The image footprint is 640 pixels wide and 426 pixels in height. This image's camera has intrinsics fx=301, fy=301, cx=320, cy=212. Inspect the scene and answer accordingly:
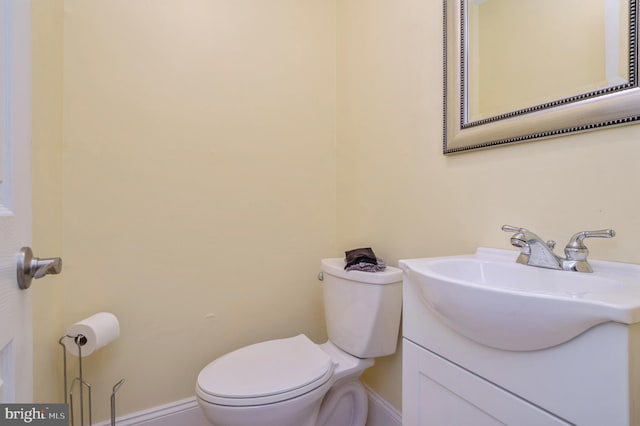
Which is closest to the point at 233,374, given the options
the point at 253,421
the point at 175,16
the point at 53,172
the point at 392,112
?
the point at 253,421

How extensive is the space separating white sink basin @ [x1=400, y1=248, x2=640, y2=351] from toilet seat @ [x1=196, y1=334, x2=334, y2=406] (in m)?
0.53

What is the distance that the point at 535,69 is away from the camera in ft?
2.77

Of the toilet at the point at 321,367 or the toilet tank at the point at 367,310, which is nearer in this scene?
the toilet at the point at 321,367

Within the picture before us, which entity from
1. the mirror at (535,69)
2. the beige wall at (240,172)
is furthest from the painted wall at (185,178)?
the mirror at (535,69)

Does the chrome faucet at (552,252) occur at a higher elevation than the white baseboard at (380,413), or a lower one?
higher

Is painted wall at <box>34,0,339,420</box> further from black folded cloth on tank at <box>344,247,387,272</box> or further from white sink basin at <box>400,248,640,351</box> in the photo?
white sink basin at <box>400,248,640,351</box>

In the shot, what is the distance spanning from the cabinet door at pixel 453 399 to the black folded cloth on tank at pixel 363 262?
449 mm

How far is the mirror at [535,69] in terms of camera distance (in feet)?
2.24

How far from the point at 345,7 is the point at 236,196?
1.16 m

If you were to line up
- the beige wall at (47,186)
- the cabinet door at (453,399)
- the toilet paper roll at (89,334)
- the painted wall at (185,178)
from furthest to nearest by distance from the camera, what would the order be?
the painted wall at (185,178) < the toilet paper roll at (89,334) < the beige wall at (47,186) < the cabinet door at (453,399)

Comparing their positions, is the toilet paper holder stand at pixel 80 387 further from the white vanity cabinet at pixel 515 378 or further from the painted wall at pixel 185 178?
the white vanity cabinet at pixel 515 378

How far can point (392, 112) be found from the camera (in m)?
1.31

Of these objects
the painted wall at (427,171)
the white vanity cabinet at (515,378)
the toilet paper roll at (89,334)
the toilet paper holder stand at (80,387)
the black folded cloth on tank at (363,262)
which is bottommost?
A: the toilet paper holder stand at (80,387)

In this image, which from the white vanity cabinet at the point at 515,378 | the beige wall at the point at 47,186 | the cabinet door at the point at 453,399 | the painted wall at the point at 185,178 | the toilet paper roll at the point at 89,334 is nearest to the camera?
the white vanity cabinet at the point at 515,378
